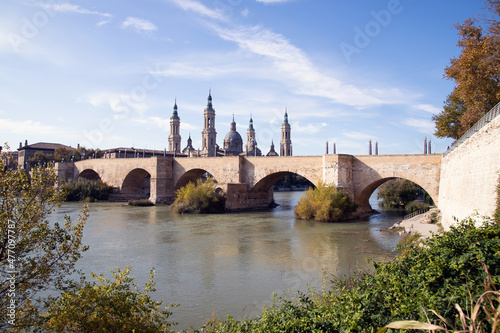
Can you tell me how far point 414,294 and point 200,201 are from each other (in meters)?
21.9

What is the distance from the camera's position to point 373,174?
21781 mm

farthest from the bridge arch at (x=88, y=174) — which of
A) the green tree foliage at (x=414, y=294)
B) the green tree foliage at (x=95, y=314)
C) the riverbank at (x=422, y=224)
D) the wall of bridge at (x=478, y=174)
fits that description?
the green tree foliage at (x=414, y=294)

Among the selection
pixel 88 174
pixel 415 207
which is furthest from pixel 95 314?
pixel 88 174

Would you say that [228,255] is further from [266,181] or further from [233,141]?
[233,141]

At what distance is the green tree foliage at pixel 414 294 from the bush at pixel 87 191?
109 ft

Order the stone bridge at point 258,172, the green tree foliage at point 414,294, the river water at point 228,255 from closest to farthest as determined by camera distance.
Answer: the green tree foliage at point 414,294 < the river water at point 228,255 < the stone bridge at point 258,172

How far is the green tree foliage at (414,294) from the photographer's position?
3461 millimetres

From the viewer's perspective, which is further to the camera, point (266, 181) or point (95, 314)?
point (266, 181)

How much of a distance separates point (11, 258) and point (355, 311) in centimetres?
427

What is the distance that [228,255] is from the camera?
12203mm

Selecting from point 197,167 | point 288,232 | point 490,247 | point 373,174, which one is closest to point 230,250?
point 288,232

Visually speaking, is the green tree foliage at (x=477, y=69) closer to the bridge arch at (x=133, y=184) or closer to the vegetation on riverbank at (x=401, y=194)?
the vegetation on riverbank at (x=401, y=194)

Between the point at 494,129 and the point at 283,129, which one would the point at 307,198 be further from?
the point at 283,129

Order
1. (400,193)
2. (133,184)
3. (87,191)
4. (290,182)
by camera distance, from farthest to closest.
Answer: (290,182) → (133,184) → (87,191) → (400,193)
